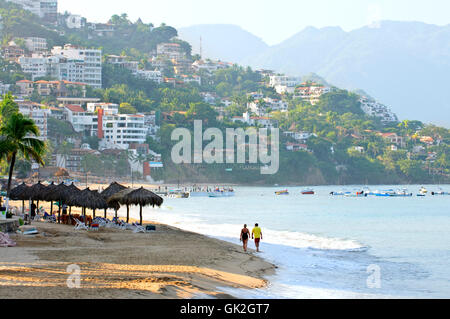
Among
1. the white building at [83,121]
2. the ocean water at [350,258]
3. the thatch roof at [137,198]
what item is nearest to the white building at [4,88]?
the white building at [83,121]

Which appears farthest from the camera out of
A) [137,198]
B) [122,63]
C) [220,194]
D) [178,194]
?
Answer: [122,63]

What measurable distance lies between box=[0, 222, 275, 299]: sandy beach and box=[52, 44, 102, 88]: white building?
4476 inches

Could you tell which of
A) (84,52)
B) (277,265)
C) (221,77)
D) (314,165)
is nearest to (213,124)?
(314,165)

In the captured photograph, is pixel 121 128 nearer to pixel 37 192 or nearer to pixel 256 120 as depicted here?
pixel 256 120

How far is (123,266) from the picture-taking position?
16703 mm

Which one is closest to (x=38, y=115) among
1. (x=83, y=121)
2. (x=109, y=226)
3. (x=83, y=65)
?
(x=83, y=121)

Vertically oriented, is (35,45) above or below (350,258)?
above

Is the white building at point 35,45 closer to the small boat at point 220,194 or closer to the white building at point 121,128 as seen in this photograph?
the white building at point 121,128

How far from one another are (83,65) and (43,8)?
58163mm

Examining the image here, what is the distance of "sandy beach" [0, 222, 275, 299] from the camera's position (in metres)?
13.0

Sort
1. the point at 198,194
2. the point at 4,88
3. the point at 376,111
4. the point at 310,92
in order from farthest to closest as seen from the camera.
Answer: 1. the point at 376,111
2. the point at 310,92
3. the point at 4,88
4. the point at 198,194

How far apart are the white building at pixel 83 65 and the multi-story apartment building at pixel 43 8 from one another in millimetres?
49086

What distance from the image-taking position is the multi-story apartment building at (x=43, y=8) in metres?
184

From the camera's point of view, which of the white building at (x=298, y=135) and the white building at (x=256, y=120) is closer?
the white building at (x=256, y=120)
